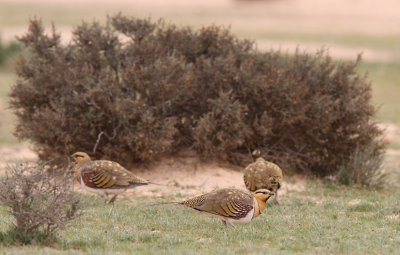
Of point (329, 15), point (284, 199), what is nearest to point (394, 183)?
point (284, 199)

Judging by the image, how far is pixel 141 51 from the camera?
11.4 m

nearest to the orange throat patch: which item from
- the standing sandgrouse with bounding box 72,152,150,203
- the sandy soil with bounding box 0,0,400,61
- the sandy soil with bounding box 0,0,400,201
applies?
the standing sandgrouse with bounding box 72,152,150,203

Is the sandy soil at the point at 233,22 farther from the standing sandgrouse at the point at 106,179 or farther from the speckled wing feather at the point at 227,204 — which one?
the speckled wing feather at the point at 227,204

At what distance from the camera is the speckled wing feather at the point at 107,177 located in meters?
9.01

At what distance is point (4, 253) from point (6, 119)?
13.7 metres

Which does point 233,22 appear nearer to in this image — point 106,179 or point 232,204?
point 106,179

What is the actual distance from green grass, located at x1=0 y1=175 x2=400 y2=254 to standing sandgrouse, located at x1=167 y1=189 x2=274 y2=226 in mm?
219

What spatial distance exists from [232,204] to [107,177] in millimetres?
2274

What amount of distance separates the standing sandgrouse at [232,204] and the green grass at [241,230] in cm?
22

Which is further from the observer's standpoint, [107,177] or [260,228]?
[107,177]

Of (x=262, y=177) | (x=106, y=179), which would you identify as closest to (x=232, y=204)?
(x=262, y=177)

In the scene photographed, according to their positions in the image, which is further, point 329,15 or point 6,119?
point 329,15

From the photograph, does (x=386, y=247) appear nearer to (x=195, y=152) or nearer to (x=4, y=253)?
(x=4, y=253)

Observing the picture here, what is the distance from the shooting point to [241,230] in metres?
7.79
